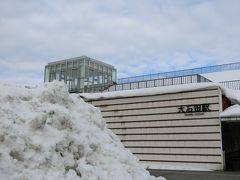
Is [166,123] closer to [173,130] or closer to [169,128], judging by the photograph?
[169,128]

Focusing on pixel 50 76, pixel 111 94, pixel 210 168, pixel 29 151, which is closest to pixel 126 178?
pixel 29 151

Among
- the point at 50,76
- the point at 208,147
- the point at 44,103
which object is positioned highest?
the point at 50,76

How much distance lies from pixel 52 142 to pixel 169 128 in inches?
463

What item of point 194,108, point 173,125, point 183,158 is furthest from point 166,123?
point 183,158

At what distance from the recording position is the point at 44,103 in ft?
26.7

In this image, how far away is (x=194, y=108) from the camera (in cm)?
1694

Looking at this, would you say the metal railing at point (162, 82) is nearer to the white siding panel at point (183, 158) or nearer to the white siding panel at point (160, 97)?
the white siding panel at point (160, 97)

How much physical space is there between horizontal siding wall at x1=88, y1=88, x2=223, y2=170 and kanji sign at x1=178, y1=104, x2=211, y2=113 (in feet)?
0.53

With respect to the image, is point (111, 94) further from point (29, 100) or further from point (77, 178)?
point (77, 178)

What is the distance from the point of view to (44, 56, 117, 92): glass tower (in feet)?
102

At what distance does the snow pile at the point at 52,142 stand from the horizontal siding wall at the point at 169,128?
8.56 meters

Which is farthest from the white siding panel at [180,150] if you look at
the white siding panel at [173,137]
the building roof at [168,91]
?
the building roof at [168,91]

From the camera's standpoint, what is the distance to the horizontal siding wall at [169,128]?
16250 mm

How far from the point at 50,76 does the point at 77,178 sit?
2817 centimetres
